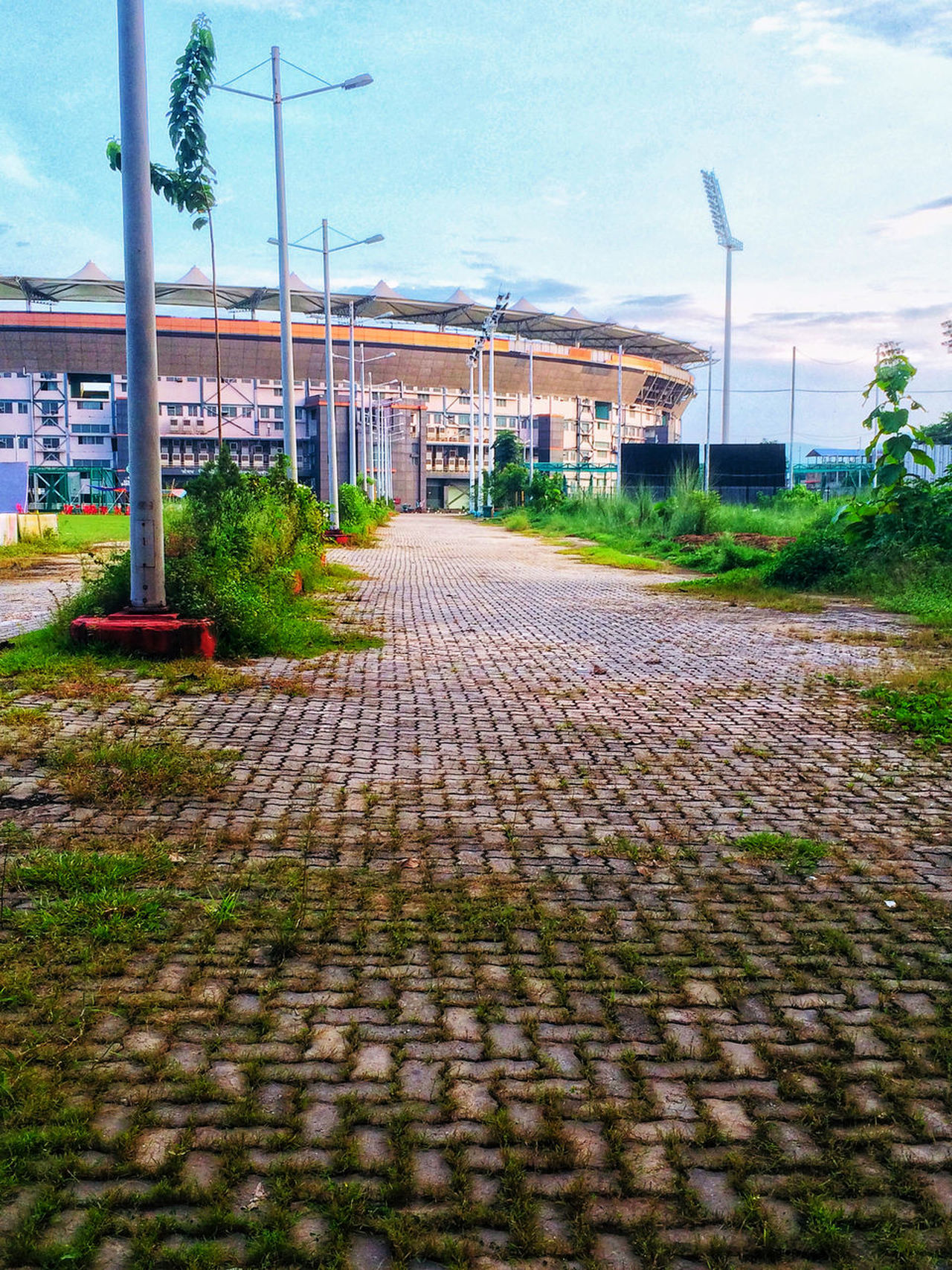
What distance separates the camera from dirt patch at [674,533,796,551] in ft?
75.2

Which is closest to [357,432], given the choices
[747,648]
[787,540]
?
[787,540]

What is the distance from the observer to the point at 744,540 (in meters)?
24.8

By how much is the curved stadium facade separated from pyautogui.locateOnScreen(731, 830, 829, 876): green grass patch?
7247 cm

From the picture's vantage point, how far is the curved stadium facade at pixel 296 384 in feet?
283

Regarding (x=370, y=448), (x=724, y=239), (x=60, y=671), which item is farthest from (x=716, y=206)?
(x=60, y=671)

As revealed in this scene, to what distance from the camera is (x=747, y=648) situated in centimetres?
1027

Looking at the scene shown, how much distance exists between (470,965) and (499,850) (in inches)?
42.3

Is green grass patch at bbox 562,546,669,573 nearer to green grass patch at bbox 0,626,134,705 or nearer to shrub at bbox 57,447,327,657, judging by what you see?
shrub at bbox 57,447,327,657

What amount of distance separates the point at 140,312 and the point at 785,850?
6.54 metres

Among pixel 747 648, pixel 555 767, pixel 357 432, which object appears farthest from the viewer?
pixel 357 432

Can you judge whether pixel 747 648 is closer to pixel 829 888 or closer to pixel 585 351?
pixel 829 888

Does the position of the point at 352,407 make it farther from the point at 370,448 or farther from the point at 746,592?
the point at 746,592

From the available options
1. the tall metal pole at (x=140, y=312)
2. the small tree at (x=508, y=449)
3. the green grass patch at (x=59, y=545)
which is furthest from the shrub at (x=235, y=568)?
the small tree at (x=508, y=449)

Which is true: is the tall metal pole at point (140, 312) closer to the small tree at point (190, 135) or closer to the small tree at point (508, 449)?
the small tree at point (190, 135)
